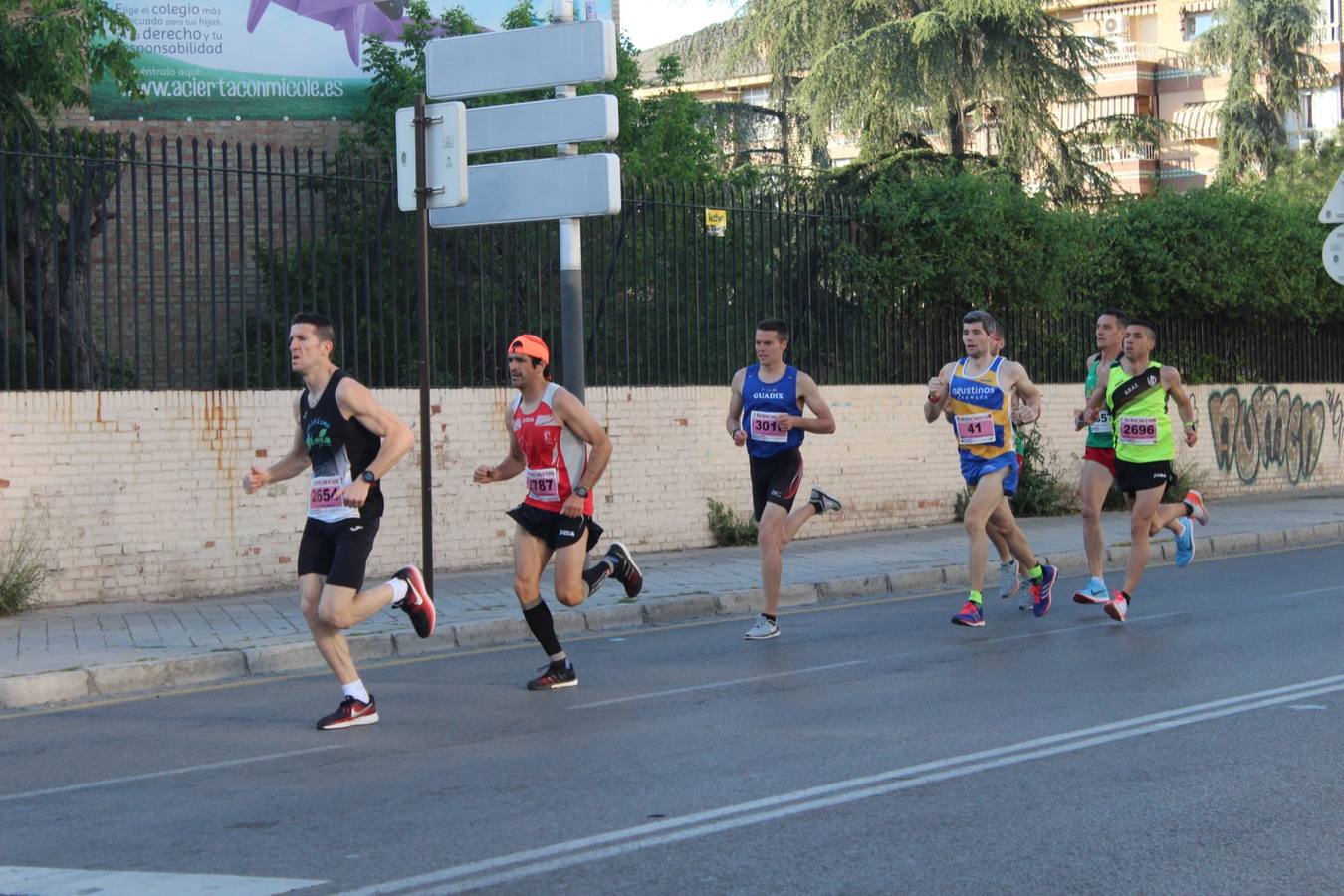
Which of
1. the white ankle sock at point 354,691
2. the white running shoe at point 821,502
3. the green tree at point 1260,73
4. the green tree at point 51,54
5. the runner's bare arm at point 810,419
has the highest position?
the green tree at point 1260,73

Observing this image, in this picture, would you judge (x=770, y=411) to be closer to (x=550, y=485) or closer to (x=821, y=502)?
(x=821, y=502)

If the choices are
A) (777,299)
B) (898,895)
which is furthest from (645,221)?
(898,895)

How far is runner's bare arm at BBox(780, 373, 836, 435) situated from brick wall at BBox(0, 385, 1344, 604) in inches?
181

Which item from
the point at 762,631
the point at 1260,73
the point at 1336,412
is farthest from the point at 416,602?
the point at 1260,73

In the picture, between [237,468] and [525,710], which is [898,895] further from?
[237,468]

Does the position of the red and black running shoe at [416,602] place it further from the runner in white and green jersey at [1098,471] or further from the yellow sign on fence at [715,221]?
the yellow sign on fence at [715,221]

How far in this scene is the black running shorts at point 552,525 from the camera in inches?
367

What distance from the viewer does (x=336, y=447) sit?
822 centimetres

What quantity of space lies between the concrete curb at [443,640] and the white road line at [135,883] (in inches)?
159

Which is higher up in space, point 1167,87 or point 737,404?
point 1167,87

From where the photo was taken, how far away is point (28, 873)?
557 cm

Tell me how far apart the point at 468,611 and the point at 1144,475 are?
470 centimetres

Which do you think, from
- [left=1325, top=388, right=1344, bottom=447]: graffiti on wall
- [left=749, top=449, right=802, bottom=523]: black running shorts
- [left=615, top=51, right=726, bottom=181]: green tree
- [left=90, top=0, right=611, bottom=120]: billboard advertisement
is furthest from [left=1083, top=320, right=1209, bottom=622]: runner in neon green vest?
[left=1325, top=388, right=1344, bottom=447]: graffiti on wall

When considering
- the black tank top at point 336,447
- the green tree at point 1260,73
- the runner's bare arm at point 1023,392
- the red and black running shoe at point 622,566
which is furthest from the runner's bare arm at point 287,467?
the green tree at point 1260,73
